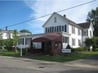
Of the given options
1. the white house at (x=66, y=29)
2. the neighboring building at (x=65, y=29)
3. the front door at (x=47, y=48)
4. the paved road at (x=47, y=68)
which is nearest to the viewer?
the paved road at (x=47, y=68)

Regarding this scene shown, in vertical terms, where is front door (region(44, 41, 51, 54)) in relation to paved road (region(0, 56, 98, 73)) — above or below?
above

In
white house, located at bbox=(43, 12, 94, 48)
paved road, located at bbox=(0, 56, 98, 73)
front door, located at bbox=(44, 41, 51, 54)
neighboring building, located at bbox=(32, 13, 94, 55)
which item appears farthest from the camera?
white house, located at bbox=(43, 12, 94, 48)

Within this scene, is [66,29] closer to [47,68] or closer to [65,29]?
[65,29]

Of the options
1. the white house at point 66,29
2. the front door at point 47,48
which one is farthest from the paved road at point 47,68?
the white house at point 66,29

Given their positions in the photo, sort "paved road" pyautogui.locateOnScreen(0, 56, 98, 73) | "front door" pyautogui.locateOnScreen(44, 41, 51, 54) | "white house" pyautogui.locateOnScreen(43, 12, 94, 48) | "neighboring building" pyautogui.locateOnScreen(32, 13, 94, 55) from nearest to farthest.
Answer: "paved road" pyautogui.locateOnScreen(0, 56, 98, 73) → "front door" pyautogui.locateOnScreen(44, 41, 51, 54) → "neighboring building" pyautogui.locateOnScreen(32, 13, 94, 55) → "white house" pyautogui.locateOnScreen(43, 12, 94, 48)

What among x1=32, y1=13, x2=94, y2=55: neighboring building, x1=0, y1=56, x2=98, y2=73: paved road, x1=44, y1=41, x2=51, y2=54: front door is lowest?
x1=0, y1=56, x2=98, y2=73: paved road

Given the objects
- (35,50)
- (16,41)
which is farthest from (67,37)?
(16,41)

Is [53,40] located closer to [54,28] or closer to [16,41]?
[54,28]

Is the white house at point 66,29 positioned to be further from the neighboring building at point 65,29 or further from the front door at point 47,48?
the front door at point 47,48

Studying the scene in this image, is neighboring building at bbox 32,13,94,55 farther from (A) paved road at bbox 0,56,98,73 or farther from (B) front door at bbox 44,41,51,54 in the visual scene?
(A) paved road at bbox 0,56,98,73

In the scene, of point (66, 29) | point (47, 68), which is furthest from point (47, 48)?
point (47, 68)

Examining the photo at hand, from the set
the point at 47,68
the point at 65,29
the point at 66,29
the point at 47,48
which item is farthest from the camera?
the point at 65,29

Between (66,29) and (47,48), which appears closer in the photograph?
(47,48)

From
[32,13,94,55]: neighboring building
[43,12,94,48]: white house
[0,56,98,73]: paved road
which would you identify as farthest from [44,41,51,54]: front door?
[0,56,98,73]: paved road
